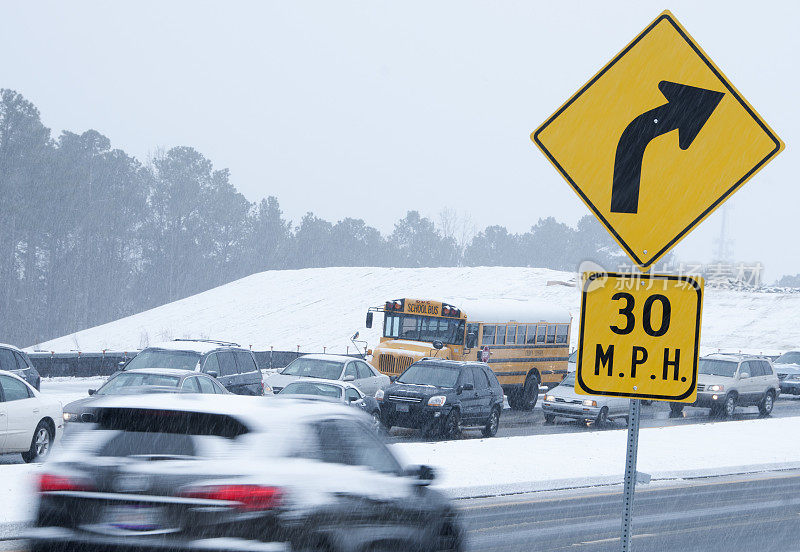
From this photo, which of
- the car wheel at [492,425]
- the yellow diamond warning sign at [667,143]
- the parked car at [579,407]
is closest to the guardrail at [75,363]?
the car wheel at [492,425]

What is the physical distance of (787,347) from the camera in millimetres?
71562

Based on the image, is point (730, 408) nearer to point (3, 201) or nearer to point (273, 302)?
point (273, 302)

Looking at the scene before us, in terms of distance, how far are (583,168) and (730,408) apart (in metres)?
27.7

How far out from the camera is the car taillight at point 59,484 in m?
6.05

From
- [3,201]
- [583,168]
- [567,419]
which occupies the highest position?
[3,201]

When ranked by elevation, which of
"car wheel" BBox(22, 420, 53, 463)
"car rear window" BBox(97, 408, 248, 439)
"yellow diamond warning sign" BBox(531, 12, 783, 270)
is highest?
"yellow diamond warning sign" BBox(531, 12, 783, 270)

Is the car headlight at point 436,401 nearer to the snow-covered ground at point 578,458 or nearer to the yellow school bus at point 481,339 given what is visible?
the snow-covered ground at point 578,458

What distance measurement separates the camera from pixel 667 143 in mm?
4871

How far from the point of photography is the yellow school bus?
30.1 m

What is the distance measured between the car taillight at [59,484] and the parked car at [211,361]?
14.7 m

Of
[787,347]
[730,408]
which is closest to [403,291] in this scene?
[787,347]

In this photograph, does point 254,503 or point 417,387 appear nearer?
point 254,503

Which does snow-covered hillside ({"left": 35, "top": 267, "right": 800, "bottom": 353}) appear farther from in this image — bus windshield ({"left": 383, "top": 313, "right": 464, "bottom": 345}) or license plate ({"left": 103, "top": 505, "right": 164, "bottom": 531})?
license plate ({"left": 103, "top": 505, "right": 164, "bottom": 531})

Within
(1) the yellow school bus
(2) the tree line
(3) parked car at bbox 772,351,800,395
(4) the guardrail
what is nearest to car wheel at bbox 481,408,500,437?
(1) the yellow school bus
